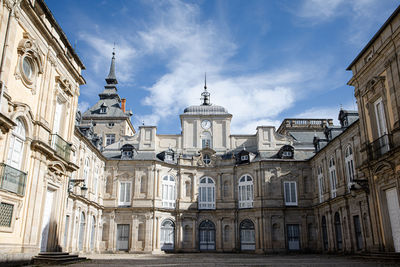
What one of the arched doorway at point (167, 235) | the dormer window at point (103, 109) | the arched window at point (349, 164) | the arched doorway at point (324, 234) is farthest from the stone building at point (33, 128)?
the dormer window at point (103, 109)

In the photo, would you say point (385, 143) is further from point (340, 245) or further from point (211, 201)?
point (211, 201)

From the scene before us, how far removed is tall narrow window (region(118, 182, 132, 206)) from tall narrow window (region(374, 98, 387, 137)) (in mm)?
21235

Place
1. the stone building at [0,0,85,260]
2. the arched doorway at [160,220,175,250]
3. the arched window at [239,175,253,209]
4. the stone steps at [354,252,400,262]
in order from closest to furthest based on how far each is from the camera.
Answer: the stone building at [0,0,85,260]
the stone steps at [354,252,400,262]
the arched doorway at [160,220,175,250]
the arched window at [239,175,253,209]

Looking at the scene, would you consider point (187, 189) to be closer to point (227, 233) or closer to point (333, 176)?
point (227, 233)

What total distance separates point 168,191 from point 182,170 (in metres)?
2.28

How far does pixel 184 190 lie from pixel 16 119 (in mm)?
22259

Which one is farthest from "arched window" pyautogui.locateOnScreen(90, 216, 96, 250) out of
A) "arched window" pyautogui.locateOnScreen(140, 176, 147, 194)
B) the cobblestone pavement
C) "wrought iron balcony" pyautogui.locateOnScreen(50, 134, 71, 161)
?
"wrought iron balcony" pyautogui.locateOnScreen(50, 134, 71, 161)

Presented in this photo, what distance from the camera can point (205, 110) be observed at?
37.4 metres

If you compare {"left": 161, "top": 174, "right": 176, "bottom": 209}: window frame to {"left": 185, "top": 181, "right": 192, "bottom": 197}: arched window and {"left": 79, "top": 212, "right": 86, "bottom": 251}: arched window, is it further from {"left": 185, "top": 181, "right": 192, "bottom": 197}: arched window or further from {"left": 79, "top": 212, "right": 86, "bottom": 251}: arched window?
{"left": 79, "top": 212, "right": 86, "bottom": 251}: arched window

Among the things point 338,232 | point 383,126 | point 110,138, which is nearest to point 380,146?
point 383,126

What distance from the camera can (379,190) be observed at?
17094 mm

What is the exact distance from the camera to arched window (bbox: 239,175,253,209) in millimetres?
32938

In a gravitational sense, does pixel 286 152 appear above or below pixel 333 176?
above

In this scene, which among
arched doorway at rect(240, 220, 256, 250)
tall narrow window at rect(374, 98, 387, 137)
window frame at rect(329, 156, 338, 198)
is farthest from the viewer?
arched doorway at rect(240, 220, 256, 250)
